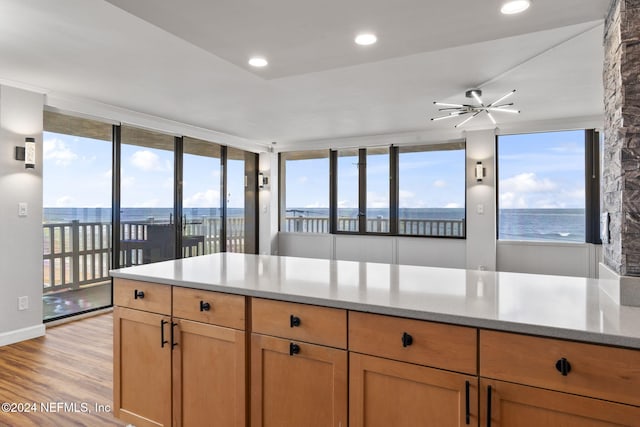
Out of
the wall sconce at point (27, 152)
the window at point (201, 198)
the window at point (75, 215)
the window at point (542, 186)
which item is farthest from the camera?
the window at point (201, 198)

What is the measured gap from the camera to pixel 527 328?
3.93 ft

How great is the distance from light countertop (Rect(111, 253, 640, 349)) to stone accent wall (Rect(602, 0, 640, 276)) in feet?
0.64

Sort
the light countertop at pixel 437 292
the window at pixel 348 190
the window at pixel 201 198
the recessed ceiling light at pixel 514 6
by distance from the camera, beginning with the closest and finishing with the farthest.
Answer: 1. the light countertop at pixel 437 292
2. the recessed ceiling light at pixel 514 6
3. the window at pixel 201 198
4. the window at pixel 348 190

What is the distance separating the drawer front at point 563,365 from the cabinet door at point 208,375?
1.07 metres

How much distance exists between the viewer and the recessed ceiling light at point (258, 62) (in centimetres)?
258

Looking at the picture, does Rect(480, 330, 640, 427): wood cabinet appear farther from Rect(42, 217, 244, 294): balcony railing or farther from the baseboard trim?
Rect(42, 217, 244, 294): balcony railing

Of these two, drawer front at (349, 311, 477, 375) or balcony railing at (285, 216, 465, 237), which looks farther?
balcony railing at (285, 216, 465, 237)

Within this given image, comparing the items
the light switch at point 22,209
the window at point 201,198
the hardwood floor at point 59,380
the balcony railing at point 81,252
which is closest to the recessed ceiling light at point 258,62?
the hardwood floor at point 59,380

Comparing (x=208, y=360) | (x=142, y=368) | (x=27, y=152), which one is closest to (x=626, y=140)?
(x=208, y=360)

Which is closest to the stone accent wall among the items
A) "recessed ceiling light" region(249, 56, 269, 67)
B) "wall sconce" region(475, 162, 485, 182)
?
"recessed ceiling light" region(249, 56, 269, 67)

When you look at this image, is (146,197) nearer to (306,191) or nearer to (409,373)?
(306,191)

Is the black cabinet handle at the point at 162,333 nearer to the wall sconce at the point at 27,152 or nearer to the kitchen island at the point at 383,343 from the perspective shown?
the kitchen island at the point at 383,343

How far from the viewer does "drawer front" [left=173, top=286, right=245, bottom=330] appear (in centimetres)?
177

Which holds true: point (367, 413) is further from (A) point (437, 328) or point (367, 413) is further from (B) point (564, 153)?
(B) point (564, 153)
